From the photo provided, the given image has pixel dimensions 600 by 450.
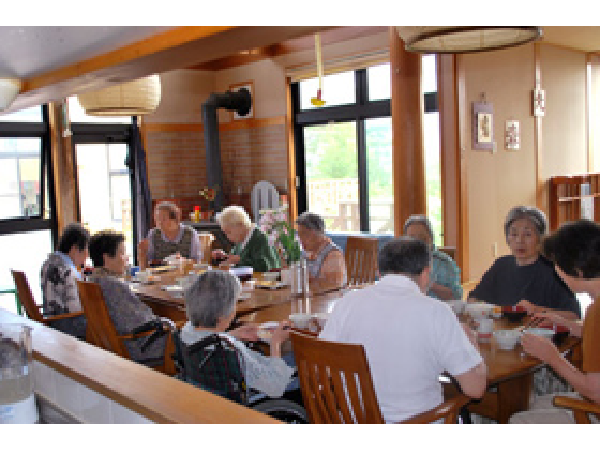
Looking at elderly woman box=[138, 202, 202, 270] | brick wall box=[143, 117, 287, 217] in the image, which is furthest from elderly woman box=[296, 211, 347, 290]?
brick wall box=[143, 117, 287, 217]

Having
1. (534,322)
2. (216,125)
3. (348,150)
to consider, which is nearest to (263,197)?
(216,125)

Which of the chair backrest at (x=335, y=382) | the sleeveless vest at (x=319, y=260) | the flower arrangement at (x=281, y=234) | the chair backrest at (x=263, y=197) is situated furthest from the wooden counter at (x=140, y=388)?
the chair backrest at (x=263, y=197)

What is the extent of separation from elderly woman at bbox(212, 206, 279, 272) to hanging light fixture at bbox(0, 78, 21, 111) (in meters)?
2.62

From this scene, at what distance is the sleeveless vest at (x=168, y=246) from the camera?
17.6ft

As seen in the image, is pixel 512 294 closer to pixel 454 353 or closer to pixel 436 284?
pixel 436 284

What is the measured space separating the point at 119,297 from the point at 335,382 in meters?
1.76

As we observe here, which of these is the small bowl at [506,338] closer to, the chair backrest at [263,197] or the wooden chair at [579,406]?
the wooden chair at [579,406]

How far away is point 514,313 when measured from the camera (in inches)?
113

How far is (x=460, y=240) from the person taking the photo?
6.61 metres

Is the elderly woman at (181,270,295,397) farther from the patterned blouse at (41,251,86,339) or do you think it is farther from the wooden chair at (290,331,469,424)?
the patterned blouse at (41,251,86,339)

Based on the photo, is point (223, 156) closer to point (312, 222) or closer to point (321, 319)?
point (312, 222)

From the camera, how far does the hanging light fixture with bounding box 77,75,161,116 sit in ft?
14.1

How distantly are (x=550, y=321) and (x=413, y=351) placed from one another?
994 millimetres

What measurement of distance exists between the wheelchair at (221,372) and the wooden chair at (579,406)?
3.02 ft
